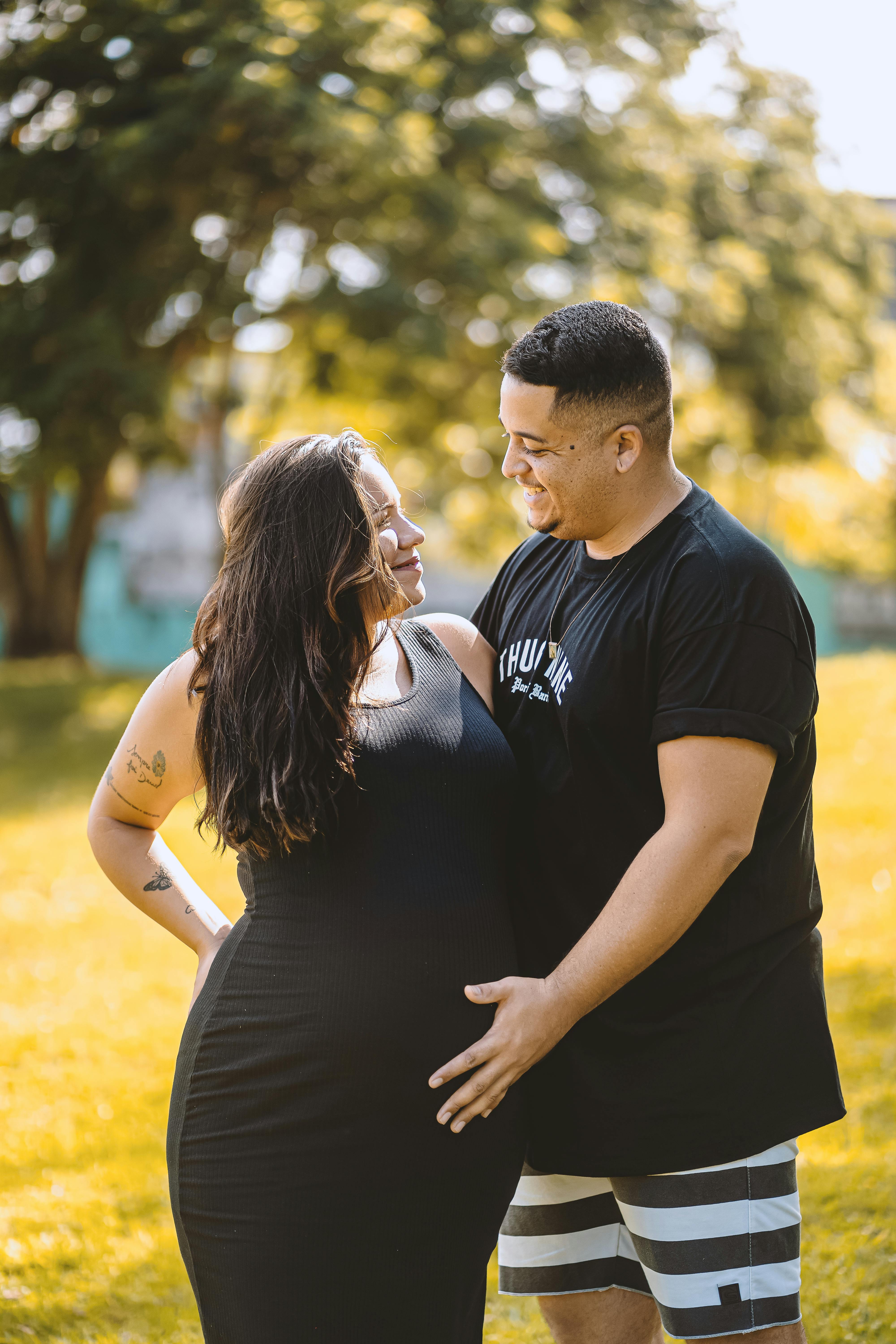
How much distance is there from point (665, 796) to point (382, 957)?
22.6 inches

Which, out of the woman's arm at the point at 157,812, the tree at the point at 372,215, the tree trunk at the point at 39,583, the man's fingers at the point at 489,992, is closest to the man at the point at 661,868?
the man's fingers at the point at 489,992

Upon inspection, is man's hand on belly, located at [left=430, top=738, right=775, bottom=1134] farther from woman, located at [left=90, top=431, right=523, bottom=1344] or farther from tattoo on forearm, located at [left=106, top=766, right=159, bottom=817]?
tattoo on forearm, located at [left=106, top=766, right=159, bottom=817]

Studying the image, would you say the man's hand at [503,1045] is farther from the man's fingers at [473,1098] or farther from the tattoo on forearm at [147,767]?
the tattoo on forearm at [147,767]

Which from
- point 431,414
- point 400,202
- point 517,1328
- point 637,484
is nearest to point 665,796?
point 637,484

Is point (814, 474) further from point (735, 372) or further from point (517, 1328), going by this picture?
point (517, 1328)

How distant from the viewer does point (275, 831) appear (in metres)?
2.05

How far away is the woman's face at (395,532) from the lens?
7.46 feet

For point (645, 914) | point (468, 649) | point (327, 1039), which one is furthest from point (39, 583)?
point (645, 914)

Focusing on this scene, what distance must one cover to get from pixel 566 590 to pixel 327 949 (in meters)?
0.93

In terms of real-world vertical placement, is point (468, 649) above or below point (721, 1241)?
above

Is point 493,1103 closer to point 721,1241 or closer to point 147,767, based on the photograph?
point 721,1241

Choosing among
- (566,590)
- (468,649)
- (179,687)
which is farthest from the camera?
(468,649)

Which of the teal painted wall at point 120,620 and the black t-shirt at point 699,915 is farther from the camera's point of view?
the teal painted wall at point 120,620

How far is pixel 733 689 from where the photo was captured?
6.71 ft
